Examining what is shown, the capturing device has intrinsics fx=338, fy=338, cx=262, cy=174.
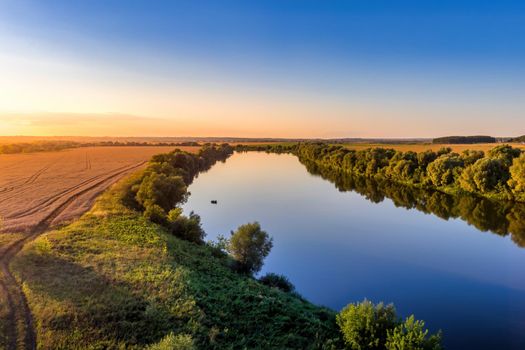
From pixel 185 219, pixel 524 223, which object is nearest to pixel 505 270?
pixel 524 223

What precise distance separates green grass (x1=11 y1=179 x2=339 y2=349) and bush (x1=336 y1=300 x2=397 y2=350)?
0.63 metres

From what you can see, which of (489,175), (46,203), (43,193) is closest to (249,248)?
(46,203)

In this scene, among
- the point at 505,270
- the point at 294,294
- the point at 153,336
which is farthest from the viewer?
the point at 505,270

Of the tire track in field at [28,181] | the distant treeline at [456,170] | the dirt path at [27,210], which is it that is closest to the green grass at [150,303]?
the dirt path at [27,210]

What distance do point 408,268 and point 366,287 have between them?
5.33 metres

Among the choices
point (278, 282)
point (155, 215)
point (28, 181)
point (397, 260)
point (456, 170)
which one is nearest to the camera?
point (278, 282)

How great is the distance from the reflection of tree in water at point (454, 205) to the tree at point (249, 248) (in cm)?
2453

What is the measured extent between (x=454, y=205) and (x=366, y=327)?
39338mm

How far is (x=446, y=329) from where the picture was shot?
1716 centimetres

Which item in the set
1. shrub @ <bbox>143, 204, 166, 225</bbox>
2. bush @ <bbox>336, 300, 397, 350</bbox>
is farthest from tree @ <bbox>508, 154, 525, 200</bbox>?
shrub @ <bbox>143, 204, 166, 225</bbox>

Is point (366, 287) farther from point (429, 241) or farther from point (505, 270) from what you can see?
point (429, 241)

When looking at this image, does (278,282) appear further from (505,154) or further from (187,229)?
(505,154)

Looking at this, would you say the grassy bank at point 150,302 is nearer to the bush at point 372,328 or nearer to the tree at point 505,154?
the bush at point 372,328

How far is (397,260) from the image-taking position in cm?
2700
